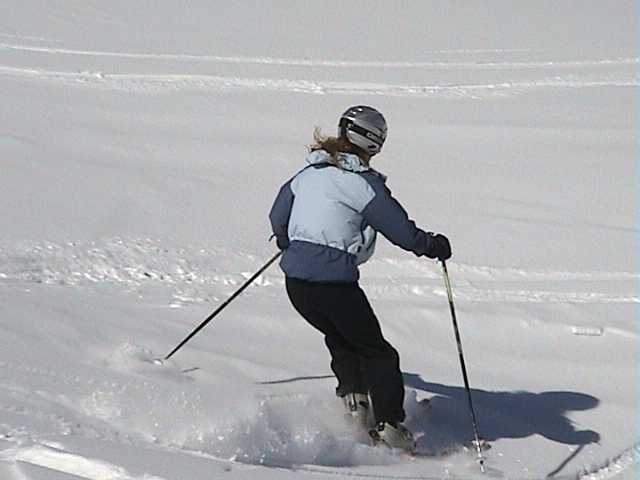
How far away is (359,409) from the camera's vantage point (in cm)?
520

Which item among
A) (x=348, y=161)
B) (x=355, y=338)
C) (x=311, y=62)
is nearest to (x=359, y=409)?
(x=355, y=338)

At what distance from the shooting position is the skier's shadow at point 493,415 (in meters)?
5.43

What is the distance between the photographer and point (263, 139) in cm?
1184

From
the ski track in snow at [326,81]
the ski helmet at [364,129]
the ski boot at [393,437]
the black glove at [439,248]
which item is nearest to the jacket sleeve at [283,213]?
the ski helmet at [364,129]

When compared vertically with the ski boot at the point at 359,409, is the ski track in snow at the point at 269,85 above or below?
above

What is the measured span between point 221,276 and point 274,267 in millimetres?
438

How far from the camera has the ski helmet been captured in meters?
4.82

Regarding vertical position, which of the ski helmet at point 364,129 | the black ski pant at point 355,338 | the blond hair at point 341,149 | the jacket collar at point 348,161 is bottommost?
the black ski pant at point 355,338

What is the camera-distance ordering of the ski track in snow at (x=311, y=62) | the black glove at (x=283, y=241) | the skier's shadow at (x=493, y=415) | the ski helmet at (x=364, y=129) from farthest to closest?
the ski track in snow at (x=311, y=62)
the skier's shadow at (x=493, y=415)
the black glove at (x=283, y=241)
the ski helmet at (x=364, y=129)

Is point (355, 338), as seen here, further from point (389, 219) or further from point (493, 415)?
point (493, 415)

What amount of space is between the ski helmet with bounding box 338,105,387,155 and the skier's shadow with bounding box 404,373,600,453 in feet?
4.46

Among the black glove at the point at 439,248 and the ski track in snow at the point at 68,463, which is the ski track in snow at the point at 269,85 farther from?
the ski track in snow at the point at 68,463

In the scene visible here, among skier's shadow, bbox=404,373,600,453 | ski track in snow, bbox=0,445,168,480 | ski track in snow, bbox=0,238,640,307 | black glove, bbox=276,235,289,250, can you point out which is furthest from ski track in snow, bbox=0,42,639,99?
ski track in snow, bbox=0,445,168,480

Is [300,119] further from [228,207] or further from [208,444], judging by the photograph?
[208,444]
